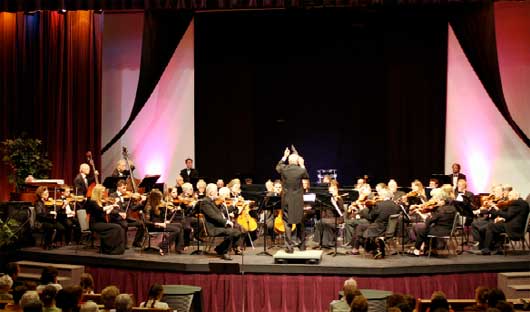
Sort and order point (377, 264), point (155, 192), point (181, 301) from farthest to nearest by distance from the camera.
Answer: point (155, 192), point (377, 264), point (181, 301)

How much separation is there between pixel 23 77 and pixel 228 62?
5022mm

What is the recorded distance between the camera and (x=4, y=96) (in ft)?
59.4

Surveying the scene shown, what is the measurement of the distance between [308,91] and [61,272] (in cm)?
857

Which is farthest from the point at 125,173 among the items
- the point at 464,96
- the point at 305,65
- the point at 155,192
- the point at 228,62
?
the point at 464,96

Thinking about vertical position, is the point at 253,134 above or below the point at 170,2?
below

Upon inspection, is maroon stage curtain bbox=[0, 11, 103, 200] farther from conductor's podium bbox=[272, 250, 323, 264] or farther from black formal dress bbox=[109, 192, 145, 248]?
conductor's podium bbox=[272, 250, 323, 264]

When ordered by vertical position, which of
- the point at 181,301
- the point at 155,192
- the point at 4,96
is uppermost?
the point at 4,96

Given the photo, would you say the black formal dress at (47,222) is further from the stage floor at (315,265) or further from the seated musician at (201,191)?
the seated musician at (201,191)

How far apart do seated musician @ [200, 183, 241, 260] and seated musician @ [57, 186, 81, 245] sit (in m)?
2.93

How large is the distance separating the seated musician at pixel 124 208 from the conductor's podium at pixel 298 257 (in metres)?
2.84

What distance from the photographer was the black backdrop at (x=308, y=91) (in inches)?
720

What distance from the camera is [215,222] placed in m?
12.9

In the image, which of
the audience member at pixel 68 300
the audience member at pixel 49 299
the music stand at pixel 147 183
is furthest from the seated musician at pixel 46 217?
the audience member at pixel 68 300

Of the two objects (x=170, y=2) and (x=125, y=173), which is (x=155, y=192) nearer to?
(x=125, y=173)
